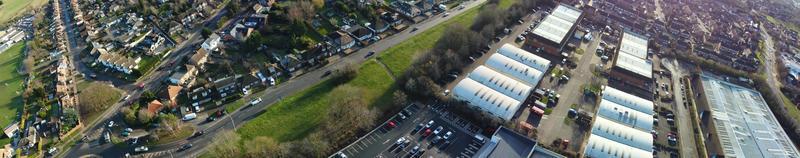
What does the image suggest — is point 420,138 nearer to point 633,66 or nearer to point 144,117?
point 144,117

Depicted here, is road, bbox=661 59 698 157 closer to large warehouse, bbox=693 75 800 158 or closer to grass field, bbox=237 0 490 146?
large warehouse, bbox=693 75 800 158

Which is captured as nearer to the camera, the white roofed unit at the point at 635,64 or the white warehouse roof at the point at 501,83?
the white warehouse roof at the point at 501,83

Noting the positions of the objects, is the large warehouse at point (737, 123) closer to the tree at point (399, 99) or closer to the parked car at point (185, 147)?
the tree at point (399, 99)

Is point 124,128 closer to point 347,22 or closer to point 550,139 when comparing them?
point 347,22

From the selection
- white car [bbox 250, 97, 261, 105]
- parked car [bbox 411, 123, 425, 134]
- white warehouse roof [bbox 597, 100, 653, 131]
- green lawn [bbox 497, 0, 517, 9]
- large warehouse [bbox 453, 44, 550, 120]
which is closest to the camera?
parked car [bbox 411, 123, 425, 134]

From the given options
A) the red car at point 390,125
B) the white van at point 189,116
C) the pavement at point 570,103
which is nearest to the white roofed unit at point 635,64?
the pavement at point 570,103

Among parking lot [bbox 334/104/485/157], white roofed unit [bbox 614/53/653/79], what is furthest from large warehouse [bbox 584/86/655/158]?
parking lot [bbox 334/104/485/157]
